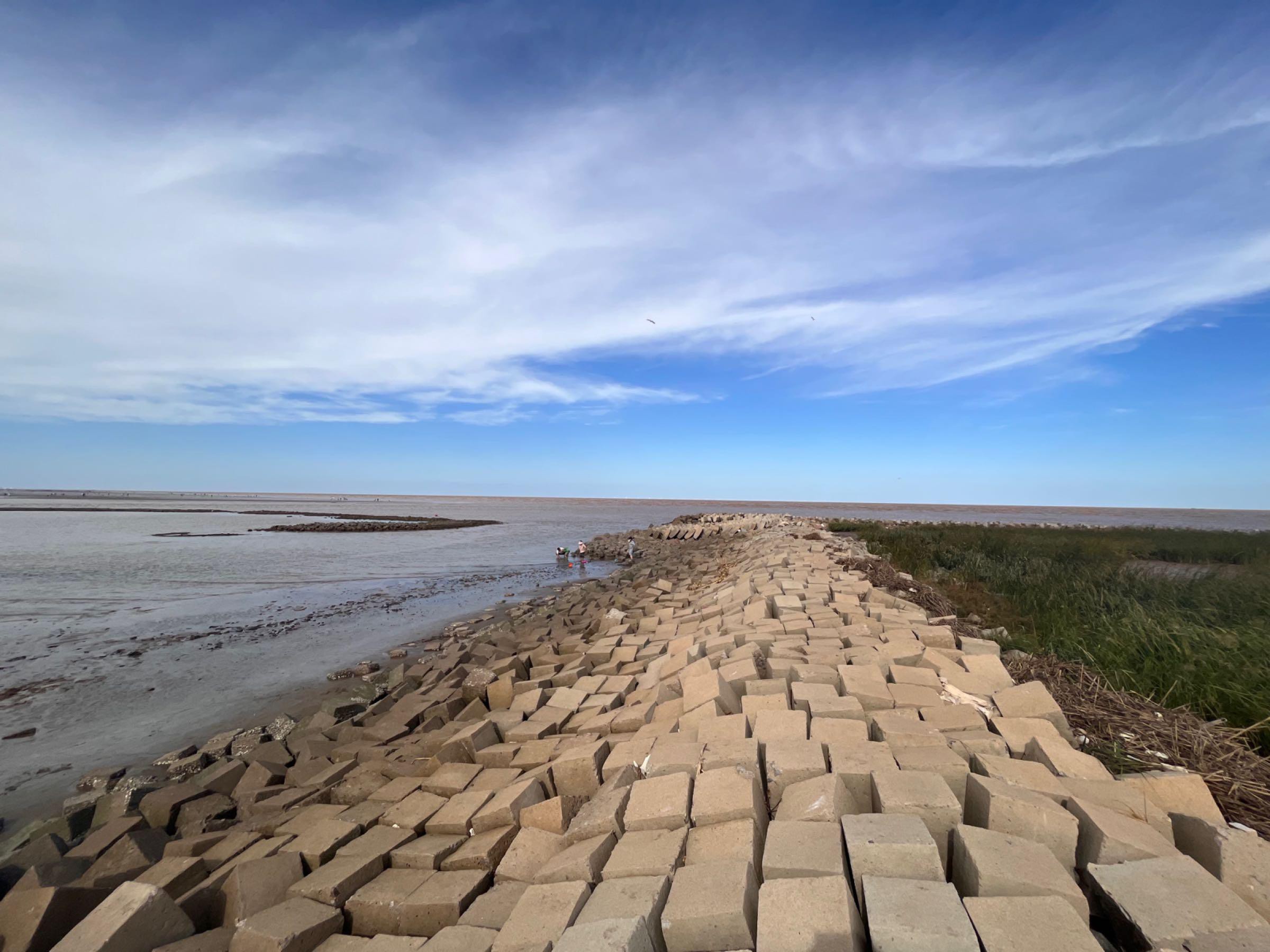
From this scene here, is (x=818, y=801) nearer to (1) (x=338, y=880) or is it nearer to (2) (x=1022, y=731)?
(2) (x=1022, y=731)

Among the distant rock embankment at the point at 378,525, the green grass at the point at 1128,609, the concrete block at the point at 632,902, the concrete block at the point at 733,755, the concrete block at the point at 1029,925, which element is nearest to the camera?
the concrete block at the point at 1029,925

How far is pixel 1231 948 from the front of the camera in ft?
5.43

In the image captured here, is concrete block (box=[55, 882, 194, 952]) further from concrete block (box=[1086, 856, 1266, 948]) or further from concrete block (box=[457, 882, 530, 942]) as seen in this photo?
concrete block (box=[1086, 856, 1266, 948])

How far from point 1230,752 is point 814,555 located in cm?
762

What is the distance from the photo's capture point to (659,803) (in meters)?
2.59

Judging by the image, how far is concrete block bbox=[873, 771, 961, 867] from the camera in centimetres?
226

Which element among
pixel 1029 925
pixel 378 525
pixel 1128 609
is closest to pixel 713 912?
pixel 1029 925

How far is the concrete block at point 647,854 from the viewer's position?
2232 mm

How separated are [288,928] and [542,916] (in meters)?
1.10

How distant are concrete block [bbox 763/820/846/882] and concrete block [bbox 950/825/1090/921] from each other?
38cm

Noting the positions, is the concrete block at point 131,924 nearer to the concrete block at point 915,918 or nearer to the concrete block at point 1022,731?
the concrete block at point 915,918

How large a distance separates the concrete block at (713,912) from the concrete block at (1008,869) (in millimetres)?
670

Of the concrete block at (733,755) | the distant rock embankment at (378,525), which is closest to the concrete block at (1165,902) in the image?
the concrete block at (733,755)

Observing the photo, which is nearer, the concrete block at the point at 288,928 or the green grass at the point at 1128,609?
the concrete block at the point at 288,928
